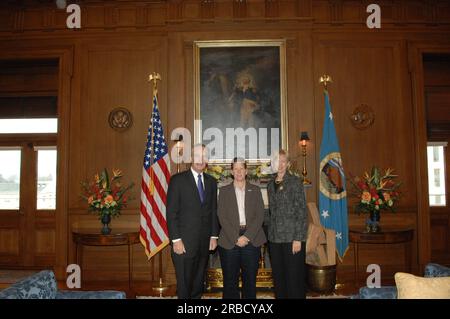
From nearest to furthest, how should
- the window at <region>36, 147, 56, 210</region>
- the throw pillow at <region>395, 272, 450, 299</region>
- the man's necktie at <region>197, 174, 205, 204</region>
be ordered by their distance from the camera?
the throw pillow at <region>395, 272, 450, 299</region> → the man's necktie at <region>197, 174, 205, 204</region> → the window at <region>36, 147, 56, 210</region>

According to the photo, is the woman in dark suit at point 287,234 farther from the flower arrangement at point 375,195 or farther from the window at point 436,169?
the window at point 436,169

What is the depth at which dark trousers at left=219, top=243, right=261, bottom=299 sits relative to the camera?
3.36 metres

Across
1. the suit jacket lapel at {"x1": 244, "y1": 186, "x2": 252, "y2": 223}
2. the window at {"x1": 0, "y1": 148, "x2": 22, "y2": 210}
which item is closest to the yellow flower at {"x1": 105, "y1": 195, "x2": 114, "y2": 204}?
the suit jacket lapel at {"x1": 244, "y1": 186, "x2": 252, "y2": 223}

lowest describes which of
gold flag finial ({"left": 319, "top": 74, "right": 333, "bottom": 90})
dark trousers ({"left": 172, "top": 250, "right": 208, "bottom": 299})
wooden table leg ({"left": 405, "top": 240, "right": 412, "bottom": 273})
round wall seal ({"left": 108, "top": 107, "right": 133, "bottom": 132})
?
wooden table leg ({"left": 405, "top": 240, "right": 412, "bottom": 273})

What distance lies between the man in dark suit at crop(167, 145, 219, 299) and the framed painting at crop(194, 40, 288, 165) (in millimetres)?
2174

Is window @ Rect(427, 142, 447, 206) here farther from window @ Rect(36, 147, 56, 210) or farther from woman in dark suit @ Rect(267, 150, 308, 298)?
window @ Rect(36, 147, 56, 210)

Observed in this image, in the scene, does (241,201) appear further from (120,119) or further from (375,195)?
(120,119)

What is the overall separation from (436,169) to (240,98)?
4431mm

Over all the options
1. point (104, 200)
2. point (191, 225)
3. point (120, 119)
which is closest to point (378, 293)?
point (191, 225)

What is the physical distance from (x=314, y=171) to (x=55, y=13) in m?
5.42

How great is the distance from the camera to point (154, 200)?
16.2 ft

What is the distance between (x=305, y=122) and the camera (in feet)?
18.7
